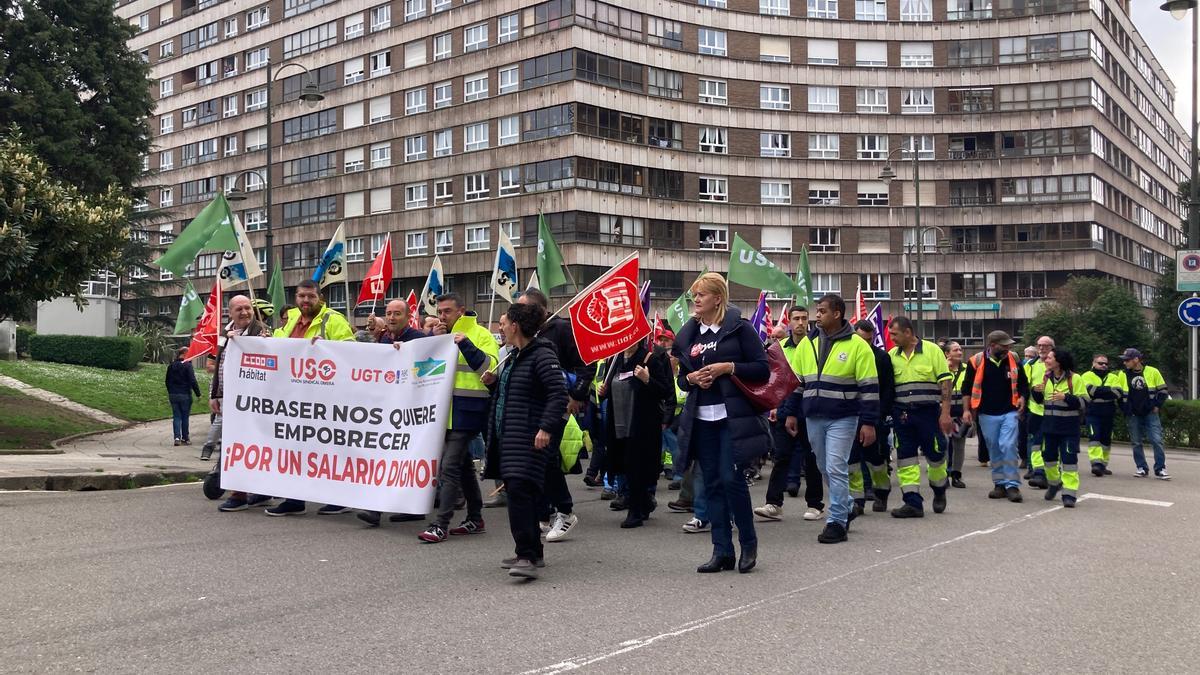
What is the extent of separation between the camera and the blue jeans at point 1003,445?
12164 mm

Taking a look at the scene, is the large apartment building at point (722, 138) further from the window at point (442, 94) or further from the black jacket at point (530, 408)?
the black jacket at point (530, 408)

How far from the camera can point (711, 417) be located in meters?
7.39

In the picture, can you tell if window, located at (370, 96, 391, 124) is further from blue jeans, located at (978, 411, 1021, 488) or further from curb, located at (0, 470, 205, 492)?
blue jeans, located at (978, 411, 1021, 488)

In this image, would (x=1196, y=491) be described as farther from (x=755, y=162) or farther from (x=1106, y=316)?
(x=755, y=162)

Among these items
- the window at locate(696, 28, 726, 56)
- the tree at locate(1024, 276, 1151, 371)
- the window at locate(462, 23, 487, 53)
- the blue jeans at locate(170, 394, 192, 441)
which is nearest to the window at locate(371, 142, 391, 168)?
the window at locate(462, 23, 487, 53)

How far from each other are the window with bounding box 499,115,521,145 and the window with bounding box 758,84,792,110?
47.0ft

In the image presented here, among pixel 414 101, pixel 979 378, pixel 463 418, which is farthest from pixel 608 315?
pixel 414 101

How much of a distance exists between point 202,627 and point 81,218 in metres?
12.3

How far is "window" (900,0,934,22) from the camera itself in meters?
61.1

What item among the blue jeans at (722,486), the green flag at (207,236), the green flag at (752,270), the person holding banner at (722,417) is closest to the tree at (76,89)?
the green flag at (207,236)

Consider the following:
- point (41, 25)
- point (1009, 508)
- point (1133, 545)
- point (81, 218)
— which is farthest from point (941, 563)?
point (41, 25)

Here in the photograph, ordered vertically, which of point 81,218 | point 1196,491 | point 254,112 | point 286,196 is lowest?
point 1196,491

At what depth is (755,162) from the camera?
194 ft

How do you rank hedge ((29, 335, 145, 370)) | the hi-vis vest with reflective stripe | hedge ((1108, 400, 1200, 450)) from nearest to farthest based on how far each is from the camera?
the hi-vis vest with reflective stripe, hedge ((1108, 400, 1200, 450)), hedge ((29, 335, 145, 370))
